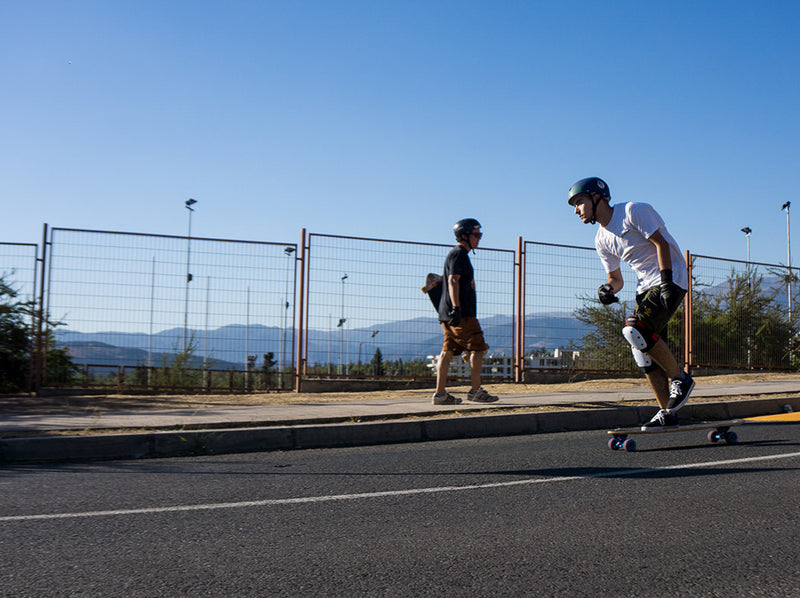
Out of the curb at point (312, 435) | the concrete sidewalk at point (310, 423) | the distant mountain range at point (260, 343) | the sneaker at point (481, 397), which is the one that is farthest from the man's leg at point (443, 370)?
the distant mountain range at point (260, 343)

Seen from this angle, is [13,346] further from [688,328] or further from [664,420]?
[688,328]

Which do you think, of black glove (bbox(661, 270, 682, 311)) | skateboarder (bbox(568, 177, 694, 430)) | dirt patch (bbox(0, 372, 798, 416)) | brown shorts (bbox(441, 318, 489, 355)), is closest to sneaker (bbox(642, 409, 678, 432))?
skateboarder (bbox(568, 177, 694, 430))

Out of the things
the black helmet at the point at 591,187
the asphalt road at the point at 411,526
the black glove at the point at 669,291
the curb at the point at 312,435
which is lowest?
the asphalt road at the point at 411,526

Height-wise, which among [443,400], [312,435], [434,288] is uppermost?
[434,288]

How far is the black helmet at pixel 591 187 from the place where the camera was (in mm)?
5766

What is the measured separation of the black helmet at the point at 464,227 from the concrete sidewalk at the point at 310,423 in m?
1.96

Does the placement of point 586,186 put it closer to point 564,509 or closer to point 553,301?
point 564,509

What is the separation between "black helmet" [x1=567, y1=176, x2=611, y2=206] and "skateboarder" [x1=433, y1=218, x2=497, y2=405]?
2.31 metres

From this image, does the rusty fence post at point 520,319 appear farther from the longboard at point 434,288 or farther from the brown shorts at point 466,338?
the brown shorts at point 466,338

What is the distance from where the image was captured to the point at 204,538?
10.3 ft

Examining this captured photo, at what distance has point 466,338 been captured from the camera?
26.1 ft

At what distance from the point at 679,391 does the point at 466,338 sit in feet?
9.52

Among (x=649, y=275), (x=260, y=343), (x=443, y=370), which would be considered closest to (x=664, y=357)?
(x=649, y=275)

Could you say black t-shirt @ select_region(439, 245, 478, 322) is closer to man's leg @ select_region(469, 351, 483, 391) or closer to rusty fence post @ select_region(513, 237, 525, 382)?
man's leg @ select_region(469, 351, 483, 391)
